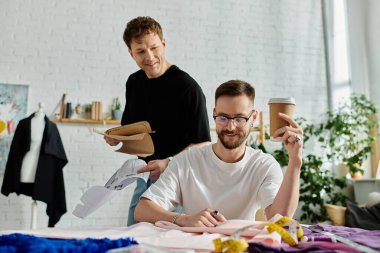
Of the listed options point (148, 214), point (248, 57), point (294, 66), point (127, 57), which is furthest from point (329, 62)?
point (148, 214)

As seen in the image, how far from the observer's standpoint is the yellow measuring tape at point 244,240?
0.88 meters

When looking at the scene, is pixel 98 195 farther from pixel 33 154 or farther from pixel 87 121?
pixel 87 121

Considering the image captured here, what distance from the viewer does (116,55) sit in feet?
15.1

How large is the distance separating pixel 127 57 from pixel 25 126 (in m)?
1.40

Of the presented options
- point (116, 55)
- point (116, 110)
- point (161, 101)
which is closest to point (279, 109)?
point (161, 101)

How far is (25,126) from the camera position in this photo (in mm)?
3816

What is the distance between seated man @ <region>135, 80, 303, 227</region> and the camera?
1712 millimetres

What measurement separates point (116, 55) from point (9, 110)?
1.26 m

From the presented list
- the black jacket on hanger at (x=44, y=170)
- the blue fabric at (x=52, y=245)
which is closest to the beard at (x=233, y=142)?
the blue fabric at (x=52, y=245)

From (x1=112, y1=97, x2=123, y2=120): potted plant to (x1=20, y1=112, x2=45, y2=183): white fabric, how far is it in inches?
31.1

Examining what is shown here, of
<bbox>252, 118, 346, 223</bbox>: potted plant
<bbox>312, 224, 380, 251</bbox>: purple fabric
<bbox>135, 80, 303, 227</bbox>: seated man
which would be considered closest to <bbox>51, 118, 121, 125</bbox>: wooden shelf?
<bbox>252, 118, 346, 223</bbox>: potted plant

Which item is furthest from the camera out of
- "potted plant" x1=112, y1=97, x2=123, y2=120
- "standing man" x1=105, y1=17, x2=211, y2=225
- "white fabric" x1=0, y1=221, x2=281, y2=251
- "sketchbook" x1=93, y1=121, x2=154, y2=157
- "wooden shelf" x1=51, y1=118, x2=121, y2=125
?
"potted plant" x1=112, y1=97, x2=123, y2=120

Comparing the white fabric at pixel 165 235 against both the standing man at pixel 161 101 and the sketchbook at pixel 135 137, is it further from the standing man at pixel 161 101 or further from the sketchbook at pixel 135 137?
the standing man at pixel 161 101

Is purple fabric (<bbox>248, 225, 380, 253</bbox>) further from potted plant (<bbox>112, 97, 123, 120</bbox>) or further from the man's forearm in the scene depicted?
potted plant (<bbox>112, 97, 123, 120</bbox>)
